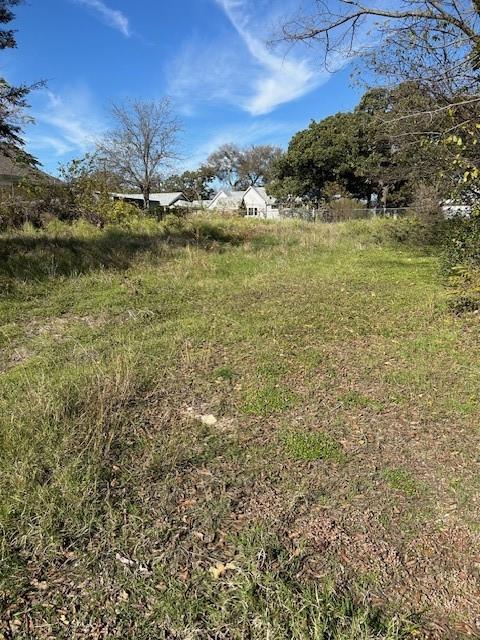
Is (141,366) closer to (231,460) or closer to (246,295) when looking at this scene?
(231,460)

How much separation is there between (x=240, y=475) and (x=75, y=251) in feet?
24.3

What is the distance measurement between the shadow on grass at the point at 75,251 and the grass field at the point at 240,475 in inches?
71.0

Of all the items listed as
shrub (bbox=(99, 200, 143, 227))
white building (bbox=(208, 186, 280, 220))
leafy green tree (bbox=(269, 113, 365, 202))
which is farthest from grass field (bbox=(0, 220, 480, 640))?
white building (bbox=(208, 186, 280, 220))

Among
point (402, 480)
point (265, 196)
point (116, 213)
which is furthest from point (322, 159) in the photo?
point (402, 480)

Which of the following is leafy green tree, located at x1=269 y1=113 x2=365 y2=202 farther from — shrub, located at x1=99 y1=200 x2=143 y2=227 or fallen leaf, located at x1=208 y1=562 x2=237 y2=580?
fallen leaf, located at x1=208 y1=562 x2=237 y2=580

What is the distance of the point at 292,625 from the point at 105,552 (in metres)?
0.90

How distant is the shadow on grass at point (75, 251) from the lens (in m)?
7.35

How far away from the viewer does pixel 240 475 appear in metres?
2.60

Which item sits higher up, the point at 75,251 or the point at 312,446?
the point at 75,251

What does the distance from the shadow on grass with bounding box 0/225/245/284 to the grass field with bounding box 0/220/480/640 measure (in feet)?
5.92

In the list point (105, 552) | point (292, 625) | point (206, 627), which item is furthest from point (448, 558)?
point (105, 552)

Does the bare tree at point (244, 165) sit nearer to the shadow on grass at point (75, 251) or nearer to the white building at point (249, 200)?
the white building at point (249, 200)

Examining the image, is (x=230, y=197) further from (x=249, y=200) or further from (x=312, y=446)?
(x=312, y=446)

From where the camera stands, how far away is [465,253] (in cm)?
675
